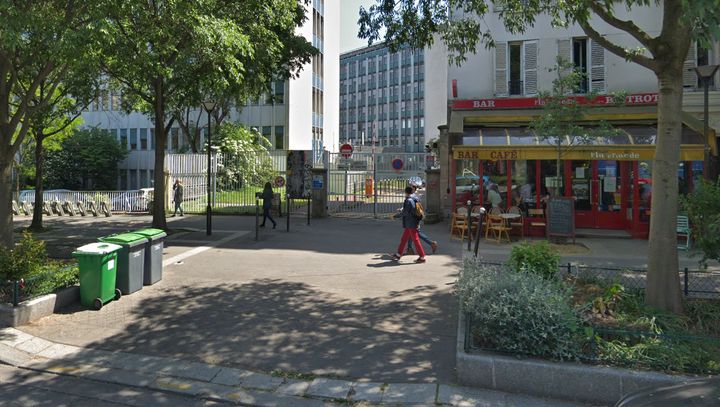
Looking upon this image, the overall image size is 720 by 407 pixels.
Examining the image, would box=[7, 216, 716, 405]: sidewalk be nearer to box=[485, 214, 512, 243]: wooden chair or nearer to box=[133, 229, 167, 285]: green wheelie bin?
box=[133, 229, 167, 285]: green wheelie bin

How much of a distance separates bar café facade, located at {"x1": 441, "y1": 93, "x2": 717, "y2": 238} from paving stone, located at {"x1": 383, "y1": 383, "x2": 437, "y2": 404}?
36.0ft

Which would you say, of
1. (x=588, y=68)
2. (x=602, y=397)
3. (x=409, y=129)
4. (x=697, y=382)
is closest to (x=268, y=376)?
(x=602, y=397)

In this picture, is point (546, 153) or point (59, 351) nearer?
point (59, 351)

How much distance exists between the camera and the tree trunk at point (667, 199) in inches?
237

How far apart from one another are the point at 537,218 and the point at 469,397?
12.1 meters

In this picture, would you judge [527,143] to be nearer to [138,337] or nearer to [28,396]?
[138,337]

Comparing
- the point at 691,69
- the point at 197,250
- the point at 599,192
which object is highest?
the point at 691,69

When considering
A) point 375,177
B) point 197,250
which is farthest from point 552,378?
point 375,177

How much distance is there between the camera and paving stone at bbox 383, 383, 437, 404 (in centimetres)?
469

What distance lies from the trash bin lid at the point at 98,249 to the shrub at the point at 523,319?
5318 mm

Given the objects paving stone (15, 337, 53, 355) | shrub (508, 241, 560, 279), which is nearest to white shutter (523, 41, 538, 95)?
shrub (508, 241, 560, 279)

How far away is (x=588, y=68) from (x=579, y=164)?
3.91 metres

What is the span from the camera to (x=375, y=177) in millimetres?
21250

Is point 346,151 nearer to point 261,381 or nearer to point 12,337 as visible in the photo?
point 12,337
